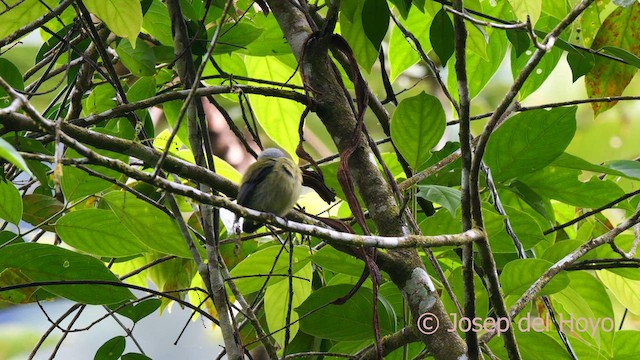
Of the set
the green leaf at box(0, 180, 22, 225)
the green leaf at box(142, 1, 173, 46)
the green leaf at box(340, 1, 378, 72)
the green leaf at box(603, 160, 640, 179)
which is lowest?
the green leaf at box(603, 160, 640, 179)

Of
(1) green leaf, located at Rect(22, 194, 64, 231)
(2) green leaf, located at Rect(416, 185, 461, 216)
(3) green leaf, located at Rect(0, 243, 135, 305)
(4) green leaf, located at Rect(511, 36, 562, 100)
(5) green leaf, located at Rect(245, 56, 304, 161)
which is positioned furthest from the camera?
(5) green leaf, located at Rect(245, 56, 304, 161)

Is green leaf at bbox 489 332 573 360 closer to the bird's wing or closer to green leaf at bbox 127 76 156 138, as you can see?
the bird's wing

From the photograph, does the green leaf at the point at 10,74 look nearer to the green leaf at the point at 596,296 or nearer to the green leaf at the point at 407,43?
the green leaf at the point at 407,43

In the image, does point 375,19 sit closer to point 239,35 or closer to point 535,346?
point 239,35

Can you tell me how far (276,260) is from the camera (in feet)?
4.75

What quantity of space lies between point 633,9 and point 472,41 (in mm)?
496

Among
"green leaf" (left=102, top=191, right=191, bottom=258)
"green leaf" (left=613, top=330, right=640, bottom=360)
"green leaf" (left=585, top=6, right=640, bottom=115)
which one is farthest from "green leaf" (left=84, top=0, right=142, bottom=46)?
"green leaf" (left=613, top=330, right=640, bottom=360)

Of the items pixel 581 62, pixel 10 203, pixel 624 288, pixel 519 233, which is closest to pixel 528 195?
pixel 519 233

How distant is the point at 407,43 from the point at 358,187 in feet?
2.01

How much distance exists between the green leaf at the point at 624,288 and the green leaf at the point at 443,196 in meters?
0.78

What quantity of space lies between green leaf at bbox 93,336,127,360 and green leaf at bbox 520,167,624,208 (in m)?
0.97

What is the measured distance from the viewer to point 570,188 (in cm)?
163

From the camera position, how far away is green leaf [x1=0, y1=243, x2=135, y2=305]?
1304 mm

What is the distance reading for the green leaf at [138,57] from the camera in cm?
161
